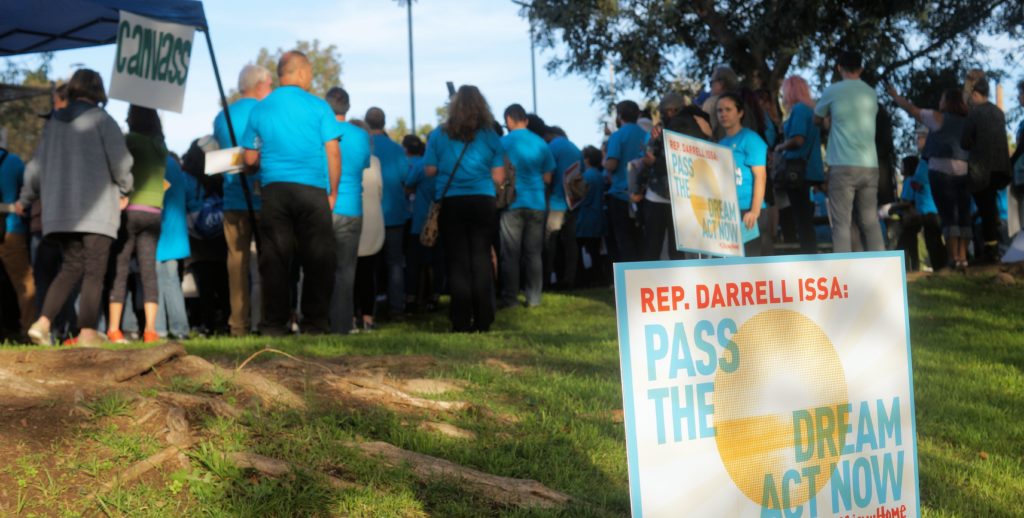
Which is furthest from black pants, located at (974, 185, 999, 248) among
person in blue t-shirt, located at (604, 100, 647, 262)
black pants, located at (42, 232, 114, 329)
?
black pants, located at (42, 232, 114, 329)

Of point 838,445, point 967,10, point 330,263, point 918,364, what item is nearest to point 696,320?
point 838,445

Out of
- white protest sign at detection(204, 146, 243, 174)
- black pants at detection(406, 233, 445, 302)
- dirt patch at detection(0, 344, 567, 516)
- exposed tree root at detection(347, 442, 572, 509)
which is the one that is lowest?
exposed tree root at detection(347, 442, 572, 509)

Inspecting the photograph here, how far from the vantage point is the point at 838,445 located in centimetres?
368

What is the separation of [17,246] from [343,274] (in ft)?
10.7

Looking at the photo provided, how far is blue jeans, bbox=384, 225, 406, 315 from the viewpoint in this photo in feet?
42.6

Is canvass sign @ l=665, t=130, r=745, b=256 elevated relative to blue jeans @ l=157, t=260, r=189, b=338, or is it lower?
elevated

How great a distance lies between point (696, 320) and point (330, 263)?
642cm

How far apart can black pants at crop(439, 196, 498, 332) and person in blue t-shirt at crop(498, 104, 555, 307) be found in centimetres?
201

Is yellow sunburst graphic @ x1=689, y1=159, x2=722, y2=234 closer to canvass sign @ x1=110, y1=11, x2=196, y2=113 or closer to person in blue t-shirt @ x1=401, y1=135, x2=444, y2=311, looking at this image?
canvass sign @ x1=110, y1=11, x2=196, y2=113

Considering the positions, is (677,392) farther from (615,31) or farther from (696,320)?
(615,31)

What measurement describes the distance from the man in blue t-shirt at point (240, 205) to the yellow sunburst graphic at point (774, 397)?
7103mm

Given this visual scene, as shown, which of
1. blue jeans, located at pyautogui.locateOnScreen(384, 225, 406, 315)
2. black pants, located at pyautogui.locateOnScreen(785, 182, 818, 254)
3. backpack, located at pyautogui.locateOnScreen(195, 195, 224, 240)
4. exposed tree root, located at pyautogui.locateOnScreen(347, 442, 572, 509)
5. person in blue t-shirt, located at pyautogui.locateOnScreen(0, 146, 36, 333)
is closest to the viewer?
exposed tree root, located at pyautogui.locateOnScreen(347, 442, 572, 509)

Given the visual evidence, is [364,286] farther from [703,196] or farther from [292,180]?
[703,196]

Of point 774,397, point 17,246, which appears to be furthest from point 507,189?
point 774,397
